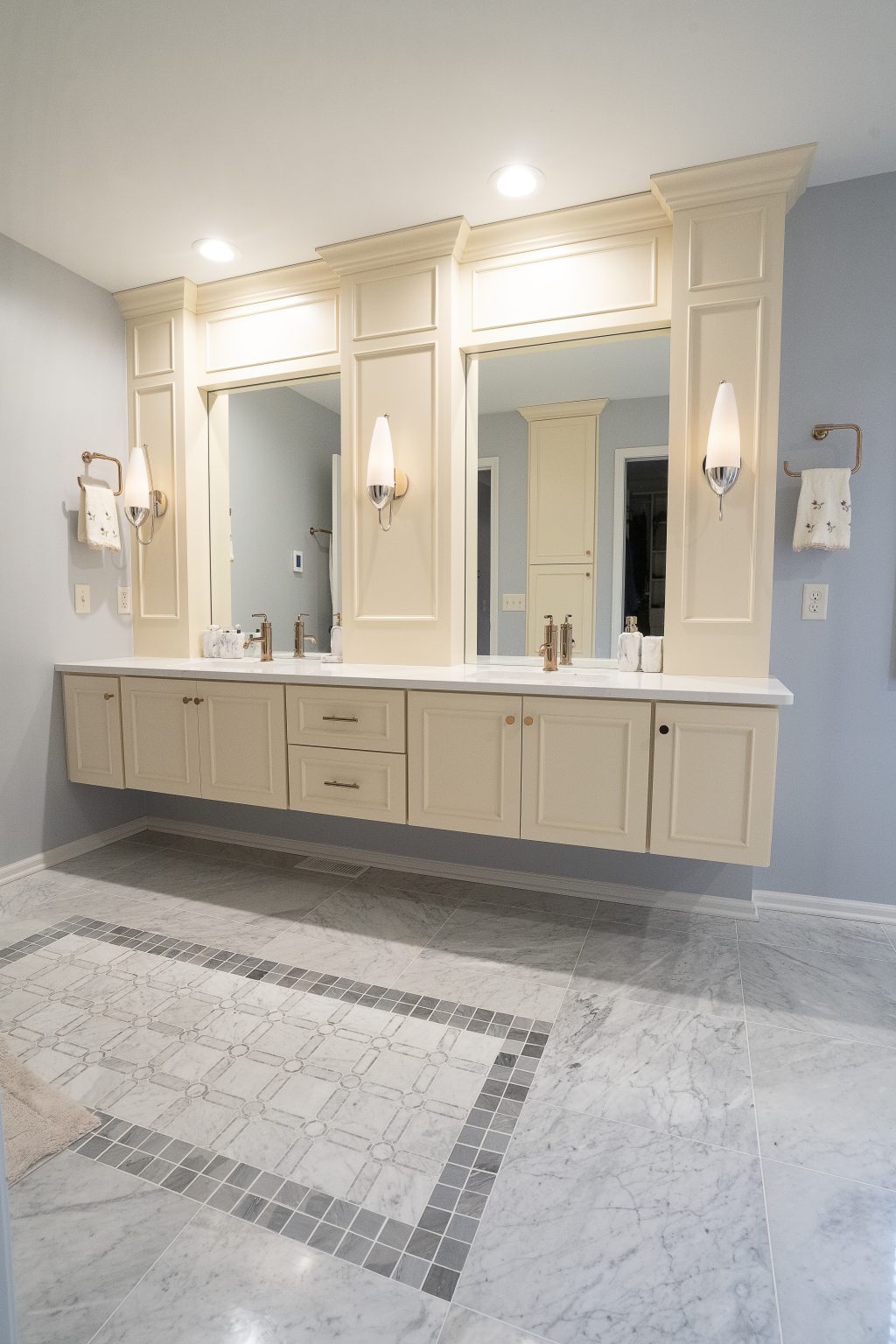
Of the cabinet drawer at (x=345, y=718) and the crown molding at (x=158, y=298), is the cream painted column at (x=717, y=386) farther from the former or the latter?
the crown molding at (x=158, y=298)

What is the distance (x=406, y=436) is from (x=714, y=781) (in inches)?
65.6

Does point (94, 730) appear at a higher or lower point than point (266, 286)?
lower

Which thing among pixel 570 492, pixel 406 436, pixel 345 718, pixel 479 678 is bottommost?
pixel 345 718

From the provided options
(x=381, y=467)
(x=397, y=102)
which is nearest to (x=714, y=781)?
(x=381, y=467)

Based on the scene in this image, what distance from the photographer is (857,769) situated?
7.82 ft

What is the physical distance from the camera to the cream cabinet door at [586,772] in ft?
6.89

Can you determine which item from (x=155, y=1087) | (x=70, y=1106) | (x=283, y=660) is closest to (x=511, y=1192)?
(x=155, y=1087)

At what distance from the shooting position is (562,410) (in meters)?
2.63

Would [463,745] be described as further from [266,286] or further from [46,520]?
[266,286]

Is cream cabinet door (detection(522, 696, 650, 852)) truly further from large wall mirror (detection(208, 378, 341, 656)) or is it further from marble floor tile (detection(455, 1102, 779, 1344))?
large wall mirror (detection(208, 378, 341, 656))

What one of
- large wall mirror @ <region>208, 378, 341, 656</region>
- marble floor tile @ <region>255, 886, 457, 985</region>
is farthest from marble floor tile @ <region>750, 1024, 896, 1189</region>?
large wall mirror @ <region>208, 378, 341, 656</region>

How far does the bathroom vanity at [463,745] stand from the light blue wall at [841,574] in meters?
0.32

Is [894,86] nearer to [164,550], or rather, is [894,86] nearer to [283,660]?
[283,660]

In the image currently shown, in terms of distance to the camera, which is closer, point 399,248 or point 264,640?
point 399,248
